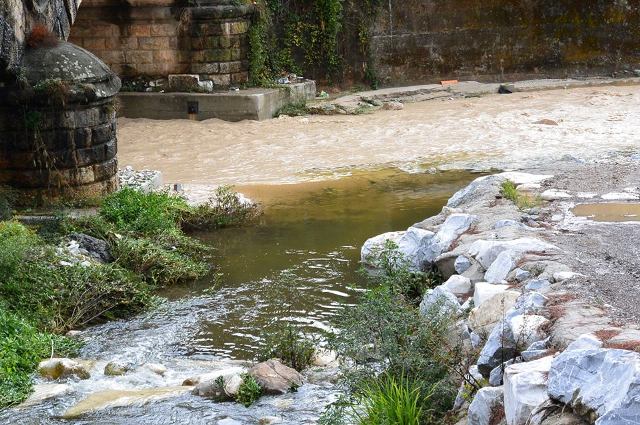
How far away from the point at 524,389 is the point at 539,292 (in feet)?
4.79

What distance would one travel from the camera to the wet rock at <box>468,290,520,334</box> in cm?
576

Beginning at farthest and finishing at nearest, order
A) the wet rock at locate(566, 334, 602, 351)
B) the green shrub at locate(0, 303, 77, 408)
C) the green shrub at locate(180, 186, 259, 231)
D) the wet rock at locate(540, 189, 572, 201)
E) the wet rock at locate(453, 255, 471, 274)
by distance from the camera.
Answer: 1. the green shrub at locate(180, 186, 259, 231)
2. the wet rock at locate(540, 189, 572, 201)
3. the wet rock at locate(453, 255, 471, 274)
4. the green shrub at locate(0, 303, 77, 408)
5. the wet rock at locate(566, 334, 602, 351)

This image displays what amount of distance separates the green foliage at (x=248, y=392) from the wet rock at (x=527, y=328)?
178 cm

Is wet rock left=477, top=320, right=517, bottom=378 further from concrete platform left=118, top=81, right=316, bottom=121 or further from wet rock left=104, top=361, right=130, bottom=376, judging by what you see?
concrete platform left=118, top=81, right=316, bottom=121

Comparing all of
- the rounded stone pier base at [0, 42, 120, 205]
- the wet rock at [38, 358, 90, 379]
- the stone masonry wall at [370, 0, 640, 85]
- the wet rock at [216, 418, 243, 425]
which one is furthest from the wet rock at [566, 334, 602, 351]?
the stone masonry wall at [370, 0, 640, 85]

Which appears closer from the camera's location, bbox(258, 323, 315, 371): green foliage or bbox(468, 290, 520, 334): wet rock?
bbox(468, 290, 520, 334): wet rock

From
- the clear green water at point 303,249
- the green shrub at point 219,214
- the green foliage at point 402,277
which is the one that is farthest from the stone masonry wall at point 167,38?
the green foliage at point 402,277

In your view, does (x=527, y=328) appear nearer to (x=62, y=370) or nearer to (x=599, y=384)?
(x=599, y=384)

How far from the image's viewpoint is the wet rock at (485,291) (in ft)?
20.3

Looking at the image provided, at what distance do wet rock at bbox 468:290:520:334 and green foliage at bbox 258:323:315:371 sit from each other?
1.36 metres

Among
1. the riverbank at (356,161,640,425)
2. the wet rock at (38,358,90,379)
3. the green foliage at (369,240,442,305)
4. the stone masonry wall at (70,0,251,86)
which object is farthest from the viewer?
the stone masonry wall at (70,0,251,86)

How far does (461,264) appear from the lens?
7457 mm

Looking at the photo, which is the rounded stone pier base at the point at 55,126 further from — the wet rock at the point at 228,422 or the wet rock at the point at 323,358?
the wet rock at the point at 228,422

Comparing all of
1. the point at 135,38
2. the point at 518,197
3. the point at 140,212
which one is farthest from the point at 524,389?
the point at 135,38
